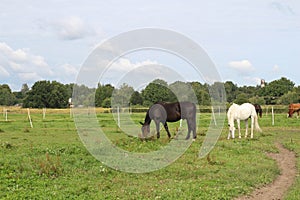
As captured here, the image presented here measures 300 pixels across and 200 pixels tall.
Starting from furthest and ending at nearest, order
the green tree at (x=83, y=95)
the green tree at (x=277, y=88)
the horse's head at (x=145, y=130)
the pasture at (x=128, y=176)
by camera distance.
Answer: the green tree at (x=277, y=88), the horse's head at (x=145, y=130), the green tree at (x=83, y=95), the pasture at (x=128, y=176)

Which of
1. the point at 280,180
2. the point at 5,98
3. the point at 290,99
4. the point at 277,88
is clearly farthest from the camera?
the point at 5,98

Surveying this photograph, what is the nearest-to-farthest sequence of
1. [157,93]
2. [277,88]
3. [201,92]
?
[157,93] < [201,92] < [277,88]

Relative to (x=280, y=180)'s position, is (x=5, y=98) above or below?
above

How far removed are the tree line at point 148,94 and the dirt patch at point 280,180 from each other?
402cm

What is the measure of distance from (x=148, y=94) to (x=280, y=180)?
10.7 meters

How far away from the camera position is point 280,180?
11680mm

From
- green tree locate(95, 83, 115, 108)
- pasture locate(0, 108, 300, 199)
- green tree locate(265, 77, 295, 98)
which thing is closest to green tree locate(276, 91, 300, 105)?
green tree locate(265, 77, 295, 98)

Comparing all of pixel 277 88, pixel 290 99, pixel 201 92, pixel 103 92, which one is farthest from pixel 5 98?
pixel 201 92

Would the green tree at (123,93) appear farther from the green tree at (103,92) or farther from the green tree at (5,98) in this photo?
the green tree at (5,98)

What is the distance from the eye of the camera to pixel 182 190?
9.70 meters

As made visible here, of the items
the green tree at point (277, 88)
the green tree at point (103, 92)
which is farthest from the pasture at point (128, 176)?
the green tree at point (277, 88)

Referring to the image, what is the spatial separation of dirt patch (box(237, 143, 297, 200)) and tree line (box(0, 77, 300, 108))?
4.02 metres

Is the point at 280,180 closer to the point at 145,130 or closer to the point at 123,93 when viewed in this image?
the point at 145,130

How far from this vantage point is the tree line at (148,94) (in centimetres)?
1781
